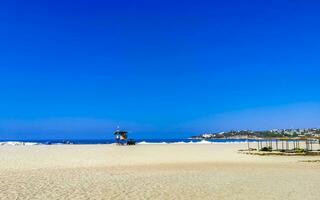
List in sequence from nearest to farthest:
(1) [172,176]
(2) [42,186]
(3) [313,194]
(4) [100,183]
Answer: (3) [313,194] < (2) [42,186] < (4) [100,183] < (1) [172,176]

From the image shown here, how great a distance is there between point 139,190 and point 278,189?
448 cm

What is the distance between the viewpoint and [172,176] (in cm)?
1752

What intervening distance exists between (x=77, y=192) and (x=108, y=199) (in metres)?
1.63

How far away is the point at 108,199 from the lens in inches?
453

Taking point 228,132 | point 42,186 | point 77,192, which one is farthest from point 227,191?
point 228,132

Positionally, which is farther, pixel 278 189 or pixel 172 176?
pixel 172 176

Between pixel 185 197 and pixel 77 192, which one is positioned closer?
pixel 185 197

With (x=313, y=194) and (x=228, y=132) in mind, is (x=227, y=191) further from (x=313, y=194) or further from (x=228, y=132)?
(x=228, y=132)

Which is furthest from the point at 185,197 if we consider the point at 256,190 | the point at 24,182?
the point at 24,182

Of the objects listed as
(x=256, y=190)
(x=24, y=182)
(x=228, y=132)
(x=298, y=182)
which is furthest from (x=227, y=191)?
(x=228, y=132)

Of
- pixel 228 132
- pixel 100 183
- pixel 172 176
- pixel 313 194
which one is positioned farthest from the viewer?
pixel 228 132

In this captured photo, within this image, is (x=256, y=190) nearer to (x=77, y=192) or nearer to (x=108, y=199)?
(x=108, y=199)

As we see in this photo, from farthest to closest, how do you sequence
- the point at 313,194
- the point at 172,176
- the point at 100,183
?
the point at 172,176 → the point at 100,183 → the point at 313,194

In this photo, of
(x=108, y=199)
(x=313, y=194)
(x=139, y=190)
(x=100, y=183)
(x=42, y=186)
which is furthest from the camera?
(x=100, y=183)
